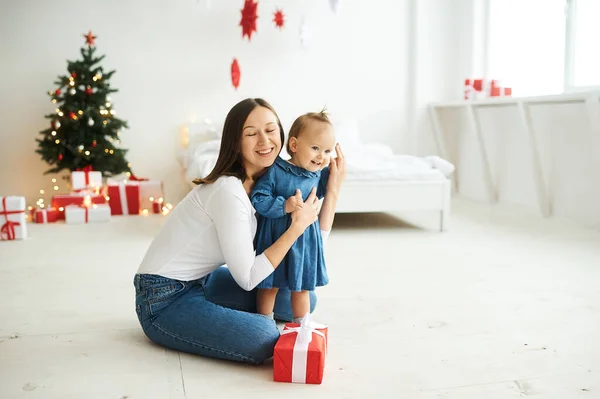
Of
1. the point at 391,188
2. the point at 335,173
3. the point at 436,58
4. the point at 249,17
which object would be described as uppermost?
the point at 249,17

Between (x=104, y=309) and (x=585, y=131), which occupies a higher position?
(x=585, y=131)

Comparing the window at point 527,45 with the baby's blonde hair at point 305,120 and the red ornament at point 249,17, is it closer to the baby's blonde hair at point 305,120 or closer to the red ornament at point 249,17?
the red ornament at point 249,17

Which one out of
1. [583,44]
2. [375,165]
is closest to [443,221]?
[375,165]

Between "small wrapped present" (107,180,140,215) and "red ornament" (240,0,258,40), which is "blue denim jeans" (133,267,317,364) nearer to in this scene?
"small wrapped present" (107,180,140,215)

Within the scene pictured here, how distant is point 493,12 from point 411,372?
4.66m

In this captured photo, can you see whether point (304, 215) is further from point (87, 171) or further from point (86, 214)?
point (87, 171)

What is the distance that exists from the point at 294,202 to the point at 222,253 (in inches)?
10.6

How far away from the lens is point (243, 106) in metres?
1.86

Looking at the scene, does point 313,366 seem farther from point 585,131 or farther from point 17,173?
point 17,173

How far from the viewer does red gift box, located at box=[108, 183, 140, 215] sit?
4875 millimetres

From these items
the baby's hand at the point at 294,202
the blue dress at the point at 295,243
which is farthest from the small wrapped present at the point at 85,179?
the baby's hand at the point at 294,202

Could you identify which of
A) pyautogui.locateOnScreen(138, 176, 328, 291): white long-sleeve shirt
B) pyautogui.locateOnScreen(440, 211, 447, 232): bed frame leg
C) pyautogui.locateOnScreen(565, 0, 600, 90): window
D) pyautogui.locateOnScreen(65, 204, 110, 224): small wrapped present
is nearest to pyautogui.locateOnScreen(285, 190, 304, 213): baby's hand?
pyautogui.locateOnScreen(138, 176, 328, 291): white long-sleeve shirt

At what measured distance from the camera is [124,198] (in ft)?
16.1

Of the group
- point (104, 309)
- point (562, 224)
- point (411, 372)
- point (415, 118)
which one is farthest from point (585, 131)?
point (104, 309)
